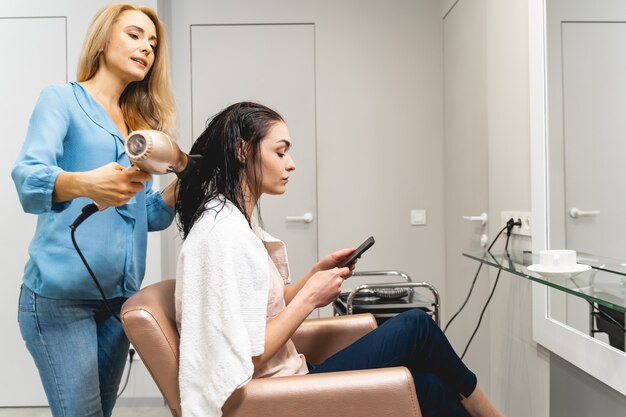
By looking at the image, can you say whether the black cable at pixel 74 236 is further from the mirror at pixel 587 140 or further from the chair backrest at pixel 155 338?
the mirror at pixel 587 140

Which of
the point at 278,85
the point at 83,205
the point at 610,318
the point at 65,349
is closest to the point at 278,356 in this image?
the point at 65,349

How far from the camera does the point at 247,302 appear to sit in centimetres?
114

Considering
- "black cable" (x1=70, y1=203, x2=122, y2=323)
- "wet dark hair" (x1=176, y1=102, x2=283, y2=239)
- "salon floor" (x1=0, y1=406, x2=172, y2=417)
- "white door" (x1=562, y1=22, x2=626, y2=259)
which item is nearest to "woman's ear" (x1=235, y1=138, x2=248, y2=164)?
"wet dark hair" (x1=176, y1=102, x2=283, y2=239)

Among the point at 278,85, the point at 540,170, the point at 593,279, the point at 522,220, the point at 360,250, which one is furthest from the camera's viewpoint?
the point at 278,85

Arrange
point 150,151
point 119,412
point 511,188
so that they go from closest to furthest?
point 150,151, point 511,188, point 119,412


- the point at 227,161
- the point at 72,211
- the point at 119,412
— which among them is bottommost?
the point at 119,412

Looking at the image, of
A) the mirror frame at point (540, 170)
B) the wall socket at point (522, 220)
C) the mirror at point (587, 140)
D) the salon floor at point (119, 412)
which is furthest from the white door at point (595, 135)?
the salon floor at point (119, 412)

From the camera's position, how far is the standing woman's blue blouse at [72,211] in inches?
46.1

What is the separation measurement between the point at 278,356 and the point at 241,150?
0.49 metres

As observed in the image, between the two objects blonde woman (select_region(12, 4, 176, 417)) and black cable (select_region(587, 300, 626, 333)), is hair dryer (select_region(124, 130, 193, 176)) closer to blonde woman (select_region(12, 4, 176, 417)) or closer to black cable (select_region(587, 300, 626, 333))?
blonde woman (select_region(12, 4, 176, 417))

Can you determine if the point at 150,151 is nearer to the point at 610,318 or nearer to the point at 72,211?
the point at 72,211

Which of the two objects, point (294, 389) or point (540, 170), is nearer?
point (294, 389)

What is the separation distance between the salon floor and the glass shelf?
6.68 feet

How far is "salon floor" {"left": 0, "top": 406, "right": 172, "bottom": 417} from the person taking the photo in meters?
2.86
